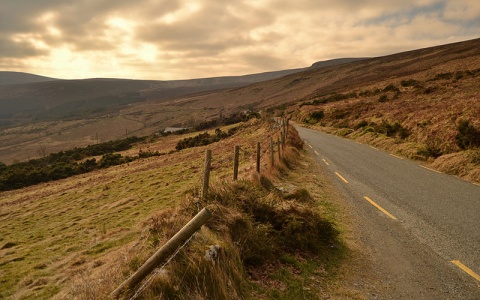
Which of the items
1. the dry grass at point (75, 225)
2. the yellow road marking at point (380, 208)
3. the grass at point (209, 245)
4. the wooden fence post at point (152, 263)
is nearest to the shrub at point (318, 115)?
the dry grass at point (75, 225)

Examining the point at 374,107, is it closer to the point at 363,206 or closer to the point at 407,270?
the point at 363,206

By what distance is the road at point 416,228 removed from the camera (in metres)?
6.07

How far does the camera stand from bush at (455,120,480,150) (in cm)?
1797

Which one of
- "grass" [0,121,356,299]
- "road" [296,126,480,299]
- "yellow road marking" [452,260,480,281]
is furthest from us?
"yellow road marking" [452,260,480,281]

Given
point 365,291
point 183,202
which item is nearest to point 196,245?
point 183,202

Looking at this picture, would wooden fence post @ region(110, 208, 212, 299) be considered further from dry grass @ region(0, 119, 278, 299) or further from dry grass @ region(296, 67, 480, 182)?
dry grass @ region(296, 67, 480, 182)

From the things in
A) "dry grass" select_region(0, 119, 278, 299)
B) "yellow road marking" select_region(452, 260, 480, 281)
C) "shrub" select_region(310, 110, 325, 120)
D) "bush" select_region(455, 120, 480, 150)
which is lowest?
"dry grass" select_region(0, 119, 278, 299)

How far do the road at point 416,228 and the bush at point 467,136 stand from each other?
12.6 ft

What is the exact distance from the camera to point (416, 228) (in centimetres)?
870

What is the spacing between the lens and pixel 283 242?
24.3 feet

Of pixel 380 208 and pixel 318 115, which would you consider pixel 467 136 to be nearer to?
pixel 380 208

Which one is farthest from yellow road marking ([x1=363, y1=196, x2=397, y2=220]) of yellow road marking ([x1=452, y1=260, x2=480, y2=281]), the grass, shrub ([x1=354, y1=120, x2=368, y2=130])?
shrub ([x1=354, y1=120, x2=368, y2=130])

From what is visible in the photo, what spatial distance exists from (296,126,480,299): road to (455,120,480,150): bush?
3.85m

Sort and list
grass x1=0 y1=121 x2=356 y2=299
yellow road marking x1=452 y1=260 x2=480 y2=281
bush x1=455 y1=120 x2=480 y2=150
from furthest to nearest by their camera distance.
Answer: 1. bush x1=455 y1=120 x2=480 y2=150
2. yellow road marking x1=452 y1=260 x2=480 y2=281
3. grass x1=0 y1=121 x2=356 y2=299
